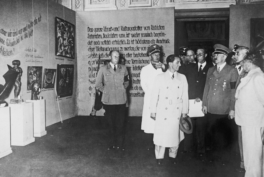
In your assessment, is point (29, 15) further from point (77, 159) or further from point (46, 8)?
point (77, 159)

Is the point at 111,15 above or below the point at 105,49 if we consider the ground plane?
above

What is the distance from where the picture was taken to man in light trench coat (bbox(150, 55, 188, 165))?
4.16 metres

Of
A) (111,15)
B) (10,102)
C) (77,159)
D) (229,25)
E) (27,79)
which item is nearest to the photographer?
(77,159)

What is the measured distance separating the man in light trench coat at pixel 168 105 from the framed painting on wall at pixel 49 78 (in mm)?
4014

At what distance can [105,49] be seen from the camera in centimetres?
934

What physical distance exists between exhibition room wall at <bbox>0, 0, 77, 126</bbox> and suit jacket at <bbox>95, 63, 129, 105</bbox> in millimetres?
2031

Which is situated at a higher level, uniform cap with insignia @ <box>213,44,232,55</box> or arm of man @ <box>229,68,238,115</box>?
uniform cap with insignia @ <box>213,44,232,55</box>

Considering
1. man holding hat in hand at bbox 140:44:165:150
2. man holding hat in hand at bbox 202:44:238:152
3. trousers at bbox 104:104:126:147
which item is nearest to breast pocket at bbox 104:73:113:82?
trousers at bbox 104:104:126:147

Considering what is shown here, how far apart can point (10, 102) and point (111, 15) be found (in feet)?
16.4

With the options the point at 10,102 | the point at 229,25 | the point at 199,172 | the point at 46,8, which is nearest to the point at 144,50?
the point at 229,25

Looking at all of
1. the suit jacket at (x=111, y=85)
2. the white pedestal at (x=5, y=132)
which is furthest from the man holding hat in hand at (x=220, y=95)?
the white pedestal at (x=5, y=132)

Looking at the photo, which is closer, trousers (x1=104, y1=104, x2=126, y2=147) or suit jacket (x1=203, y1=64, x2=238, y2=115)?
suit jacket (x1=203, y1=64, x2=238, y2=115)

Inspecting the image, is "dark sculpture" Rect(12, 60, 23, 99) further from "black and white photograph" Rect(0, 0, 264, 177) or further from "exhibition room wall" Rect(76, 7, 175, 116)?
Result: "exhibition room wall" Rect(76, 7, 175, 116)

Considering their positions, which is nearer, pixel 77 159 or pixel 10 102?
pixel 77 159
